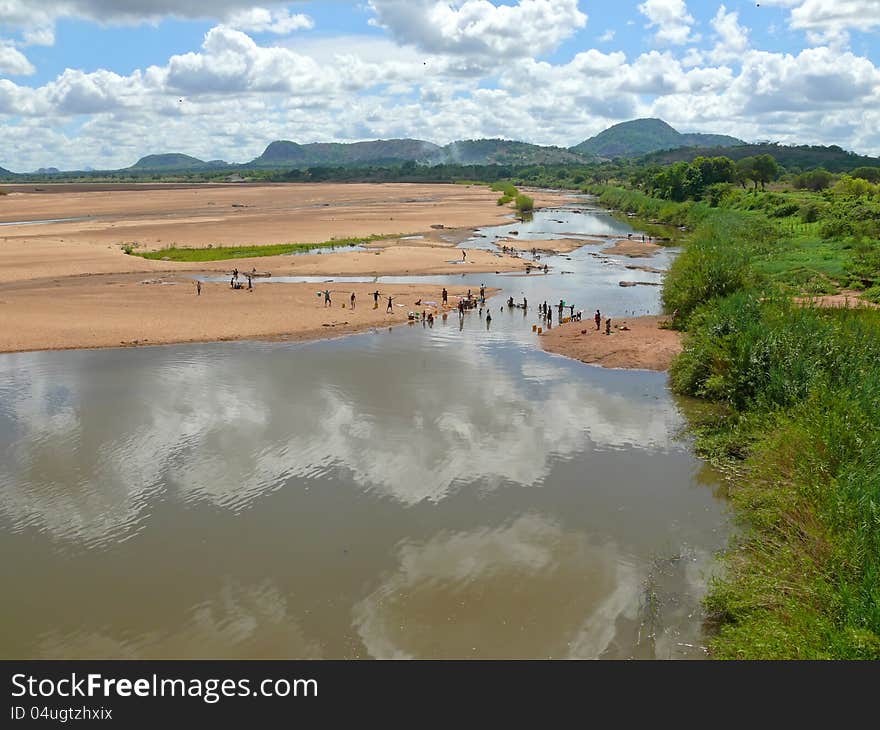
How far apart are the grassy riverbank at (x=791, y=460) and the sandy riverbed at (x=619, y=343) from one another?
2900mm

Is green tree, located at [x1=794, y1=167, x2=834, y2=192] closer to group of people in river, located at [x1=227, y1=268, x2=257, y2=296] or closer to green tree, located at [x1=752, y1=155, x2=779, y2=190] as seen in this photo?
green tree, located at [x1=752, y1=155, x2=779, y2=190]

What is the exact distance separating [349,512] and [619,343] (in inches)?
999

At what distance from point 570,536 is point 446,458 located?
6.85m

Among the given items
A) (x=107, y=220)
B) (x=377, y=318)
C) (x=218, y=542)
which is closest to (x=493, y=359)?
(x=377, y=318)

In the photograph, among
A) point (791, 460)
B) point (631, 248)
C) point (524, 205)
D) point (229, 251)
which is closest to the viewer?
point (791, 460)

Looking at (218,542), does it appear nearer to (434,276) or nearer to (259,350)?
(259,350)

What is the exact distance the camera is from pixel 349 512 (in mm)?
22141

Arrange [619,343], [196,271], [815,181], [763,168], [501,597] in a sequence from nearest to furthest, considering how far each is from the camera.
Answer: [501,597], [619,343], [196,271], [815,181], [763,168]

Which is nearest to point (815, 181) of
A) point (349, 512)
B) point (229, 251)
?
point (229, 251)

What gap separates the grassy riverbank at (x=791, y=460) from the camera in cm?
1316

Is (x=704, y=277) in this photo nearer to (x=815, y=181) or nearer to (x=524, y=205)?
(x=524, y=205)

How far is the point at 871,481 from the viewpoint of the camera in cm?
1558

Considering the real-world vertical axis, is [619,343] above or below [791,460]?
below

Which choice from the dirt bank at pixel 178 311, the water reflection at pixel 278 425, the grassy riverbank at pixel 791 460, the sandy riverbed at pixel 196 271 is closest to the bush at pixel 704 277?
the grassy riverbank at pixel 791 460
